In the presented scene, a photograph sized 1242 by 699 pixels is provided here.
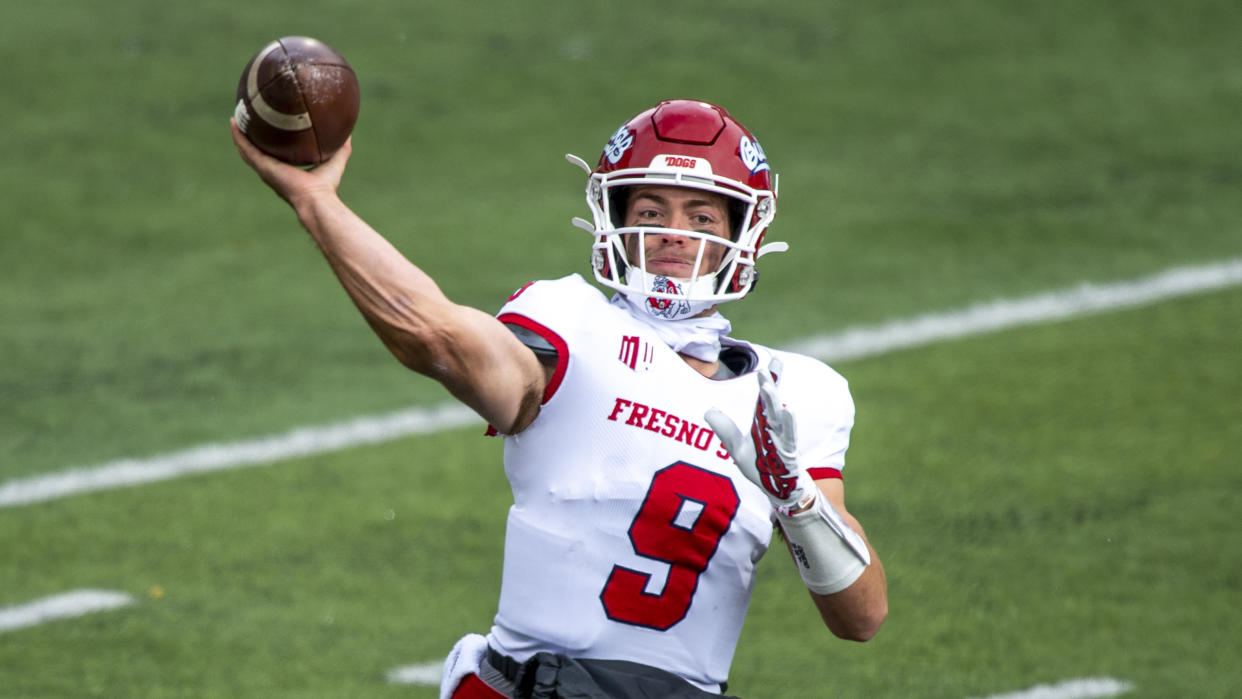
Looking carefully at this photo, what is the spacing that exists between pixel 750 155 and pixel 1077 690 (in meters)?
2.44

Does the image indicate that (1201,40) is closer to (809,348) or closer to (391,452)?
(809,348)

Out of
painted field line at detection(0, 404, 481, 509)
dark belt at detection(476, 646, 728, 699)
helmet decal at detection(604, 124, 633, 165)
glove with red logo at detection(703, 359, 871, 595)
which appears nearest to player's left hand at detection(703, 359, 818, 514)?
glove with red logo at detection(703, 359, 871, 595)

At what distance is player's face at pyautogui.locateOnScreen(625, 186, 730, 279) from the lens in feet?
12.7

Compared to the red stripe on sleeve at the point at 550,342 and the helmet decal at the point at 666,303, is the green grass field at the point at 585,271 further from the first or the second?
the red stripe on sleeve at the point at 550,342

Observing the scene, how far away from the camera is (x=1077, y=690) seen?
5.60 metres

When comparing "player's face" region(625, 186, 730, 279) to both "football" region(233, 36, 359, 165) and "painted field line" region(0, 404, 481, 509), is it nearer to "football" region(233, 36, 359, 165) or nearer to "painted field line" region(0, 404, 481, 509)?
"football" region(233, 36, 359, 165)

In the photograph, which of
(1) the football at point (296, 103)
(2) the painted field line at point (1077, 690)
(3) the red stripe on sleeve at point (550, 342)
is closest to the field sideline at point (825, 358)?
(2) the painted field line at point (1077, 690)

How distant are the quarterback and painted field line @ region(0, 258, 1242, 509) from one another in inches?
151

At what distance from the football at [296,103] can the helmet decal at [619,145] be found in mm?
757

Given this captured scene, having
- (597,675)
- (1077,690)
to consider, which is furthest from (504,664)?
(1077,690)

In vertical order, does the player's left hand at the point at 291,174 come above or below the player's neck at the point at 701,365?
above

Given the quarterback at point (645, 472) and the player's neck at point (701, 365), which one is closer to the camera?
the quarterback at point (645, 472)

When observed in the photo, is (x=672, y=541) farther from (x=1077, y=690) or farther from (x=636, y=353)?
(x=1077, y=690)

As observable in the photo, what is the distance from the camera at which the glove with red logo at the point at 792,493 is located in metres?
3.25
